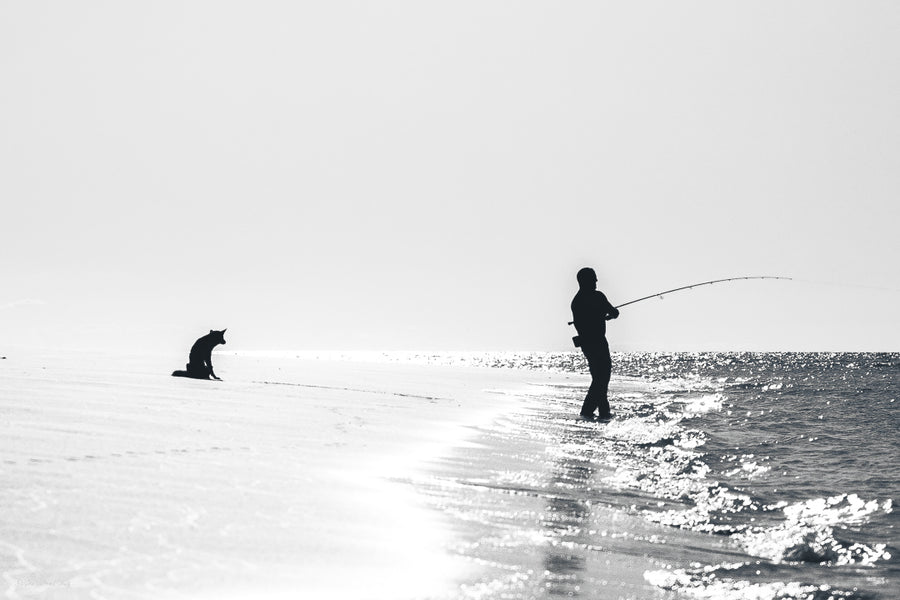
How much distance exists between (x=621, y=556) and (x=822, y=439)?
1070 centimetres

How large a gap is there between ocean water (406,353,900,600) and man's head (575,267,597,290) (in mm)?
2441

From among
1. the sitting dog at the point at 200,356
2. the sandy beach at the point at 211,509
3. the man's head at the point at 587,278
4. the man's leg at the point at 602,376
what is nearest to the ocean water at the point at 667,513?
the sandy beach at the point at 211,509

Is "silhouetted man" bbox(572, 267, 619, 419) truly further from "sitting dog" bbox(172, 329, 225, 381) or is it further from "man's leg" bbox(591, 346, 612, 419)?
"sitting dog" bbox(172, 329, 225, 381)

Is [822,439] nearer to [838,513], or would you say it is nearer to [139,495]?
[838,513]

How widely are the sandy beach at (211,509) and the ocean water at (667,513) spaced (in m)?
0.36

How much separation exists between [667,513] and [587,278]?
841cm

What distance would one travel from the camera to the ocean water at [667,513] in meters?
4.27

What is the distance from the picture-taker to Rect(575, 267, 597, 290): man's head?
47.4ft

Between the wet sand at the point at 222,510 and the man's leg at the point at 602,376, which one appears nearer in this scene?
the wet sand at the point at 222,510

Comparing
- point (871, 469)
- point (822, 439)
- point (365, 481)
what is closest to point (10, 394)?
point (365, 481)

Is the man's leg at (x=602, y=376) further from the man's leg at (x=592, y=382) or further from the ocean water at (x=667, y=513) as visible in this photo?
the ocean water at (x=667, y=513)

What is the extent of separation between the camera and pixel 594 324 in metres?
14.4

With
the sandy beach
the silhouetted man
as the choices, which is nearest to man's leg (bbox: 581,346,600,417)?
the silhouetted man

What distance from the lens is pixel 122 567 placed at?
3334 millimetres
